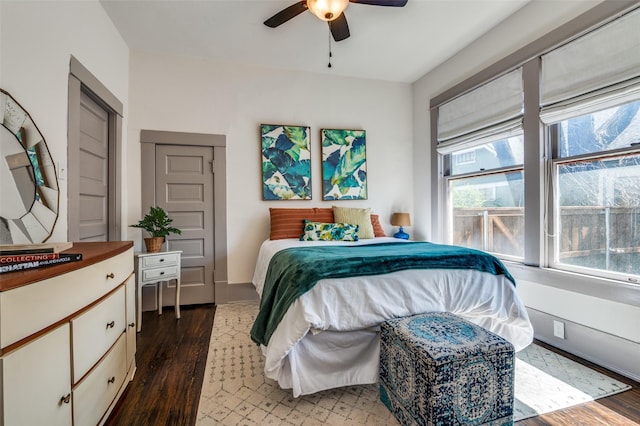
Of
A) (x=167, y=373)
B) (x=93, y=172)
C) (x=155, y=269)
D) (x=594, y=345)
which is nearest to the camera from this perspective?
(x=167, y=373)

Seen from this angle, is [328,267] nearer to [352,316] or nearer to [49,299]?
[352,316]

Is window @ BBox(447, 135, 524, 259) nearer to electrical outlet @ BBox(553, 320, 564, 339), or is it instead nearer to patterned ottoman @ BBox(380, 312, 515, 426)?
electrical outlet @ BBox(553, 320, 564, 339)

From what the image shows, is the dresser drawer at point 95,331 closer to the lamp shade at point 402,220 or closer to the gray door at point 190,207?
the gray door at point 190,207

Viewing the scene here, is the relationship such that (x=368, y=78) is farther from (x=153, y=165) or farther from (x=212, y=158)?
(x=153, y=165)

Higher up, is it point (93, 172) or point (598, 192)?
point (93, 172)

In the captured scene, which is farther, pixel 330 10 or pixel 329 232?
pixel 329 232

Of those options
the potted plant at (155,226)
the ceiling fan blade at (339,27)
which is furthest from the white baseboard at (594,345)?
the potted plant at (155,226)

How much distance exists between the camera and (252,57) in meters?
3.24

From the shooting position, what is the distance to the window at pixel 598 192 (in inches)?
74.4

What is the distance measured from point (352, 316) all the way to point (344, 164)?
2379mm

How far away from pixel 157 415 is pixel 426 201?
3.42 m

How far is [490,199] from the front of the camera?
116 inches

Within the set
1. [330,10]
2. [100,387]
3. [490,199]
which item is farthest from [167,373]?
[490,199]

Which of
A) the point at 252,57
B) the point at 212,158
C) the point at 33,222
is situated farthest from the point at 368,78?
the point at 33,222
